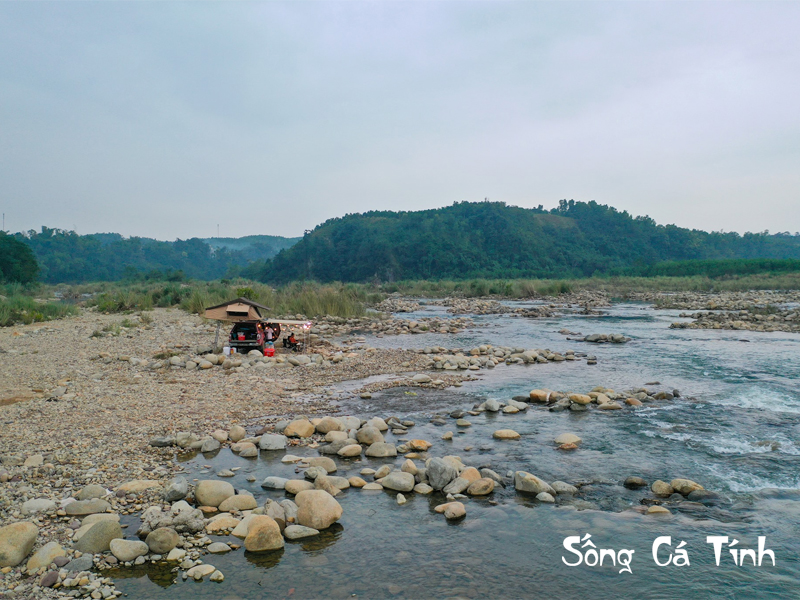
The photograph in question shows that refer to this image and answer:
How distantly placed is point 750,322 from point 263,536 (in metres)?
20.4

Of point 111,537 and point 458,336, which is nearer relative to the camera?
point 111,537

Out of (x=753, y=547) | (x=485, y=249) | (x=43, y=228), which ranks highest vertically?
(x=43, y=228)

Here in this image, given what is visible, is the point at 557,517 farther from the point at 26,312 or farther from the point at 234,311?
the point at 26,312

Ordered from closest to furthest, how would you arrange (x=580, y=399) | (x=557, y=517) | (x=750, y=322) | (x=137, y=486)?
(x=557, y=517)
(x=137, y=486)
(x=580, y=399)
(x=750, y=322)

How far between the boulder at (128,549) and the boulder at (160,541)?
0.13ft

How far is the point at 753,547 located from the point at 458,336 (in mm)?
13574

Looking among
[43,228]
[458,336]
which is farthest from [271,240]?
[458,336]

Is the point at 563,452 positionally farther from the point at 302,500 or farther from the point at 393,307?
the point at 393,307

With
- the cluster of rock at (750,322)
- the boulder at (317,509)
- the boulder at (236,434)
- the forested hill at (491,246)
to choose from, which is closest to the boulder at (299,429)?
the boulder at (236,434)

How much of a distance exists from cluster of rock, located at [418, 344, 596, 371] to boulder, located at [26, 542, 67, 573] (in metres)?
8.47

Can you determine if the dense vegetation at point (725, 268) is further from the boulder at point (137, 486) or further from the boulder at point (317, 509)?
the boulder at point (137, 486)

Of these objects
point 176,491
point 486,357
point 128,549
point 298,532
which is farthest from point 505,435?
point 486,357

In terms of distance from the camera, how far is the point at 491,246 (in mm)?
86562

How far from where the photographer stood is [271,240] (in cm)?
18000
